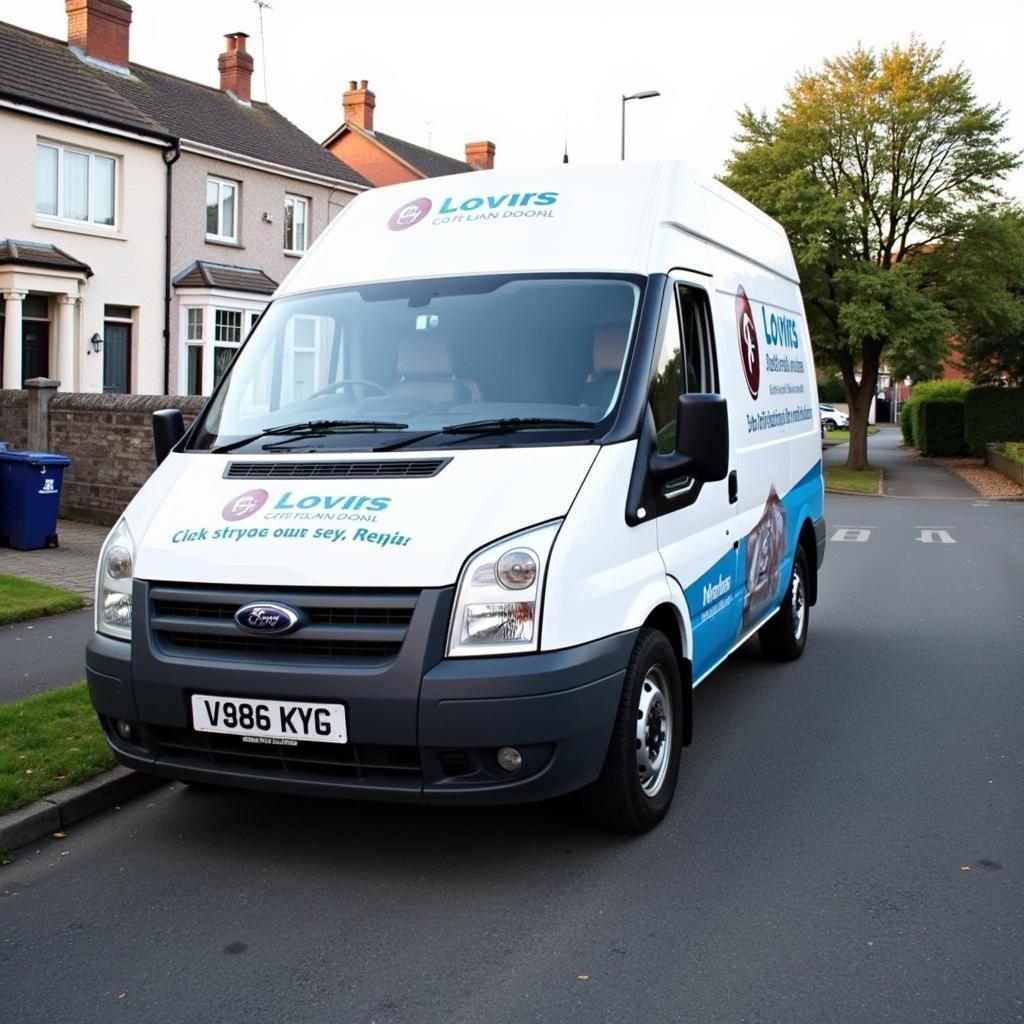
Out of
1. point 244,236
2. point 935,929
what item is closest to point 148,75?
point 244,236

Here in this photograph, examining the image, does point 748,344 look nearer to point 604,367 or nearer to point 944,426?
point 604,367

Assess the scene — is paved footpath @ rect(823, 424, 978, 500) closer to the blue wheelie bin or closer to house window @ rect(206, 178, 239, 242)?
house window @ rect(206, 178, 239, 242)

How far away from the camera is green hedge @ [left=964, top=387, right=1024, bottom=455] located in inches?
1558

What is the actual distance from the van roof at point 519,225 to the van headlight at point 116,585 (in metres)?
1.65

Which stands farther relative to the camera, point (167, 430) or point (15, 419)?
point (15, 419)

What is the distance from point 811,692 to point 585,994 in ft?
13.8

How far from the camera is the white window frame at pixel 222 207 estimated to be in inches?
1172

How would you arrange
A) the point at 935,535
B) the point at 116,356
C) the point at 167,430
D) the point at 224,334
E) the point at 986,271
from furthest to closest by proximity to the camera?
the point at 986,271 → the point at 224,334 → the point at 116,356 → the point at 935,535 → the point at 167,430

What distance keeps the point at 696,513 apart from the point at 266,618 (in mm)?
2078

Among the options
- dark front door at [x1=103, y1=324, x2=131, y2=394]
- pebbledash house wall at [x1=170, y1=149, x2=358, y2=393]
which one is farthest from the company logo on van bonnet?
pebbledash house wall at [x1=170, y1=149, x2=358, y2=393]

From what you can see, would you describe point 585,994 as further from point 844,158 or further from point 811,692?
point 844,158

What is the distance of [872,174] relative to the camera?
3412 cm

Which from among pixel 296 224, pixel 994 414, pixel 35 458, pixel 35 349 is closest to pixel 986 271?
pixel 994 414

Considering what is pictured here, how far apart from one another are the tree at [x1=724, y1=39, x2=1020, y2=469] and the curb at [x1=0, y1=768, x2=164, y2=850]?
28982mm
